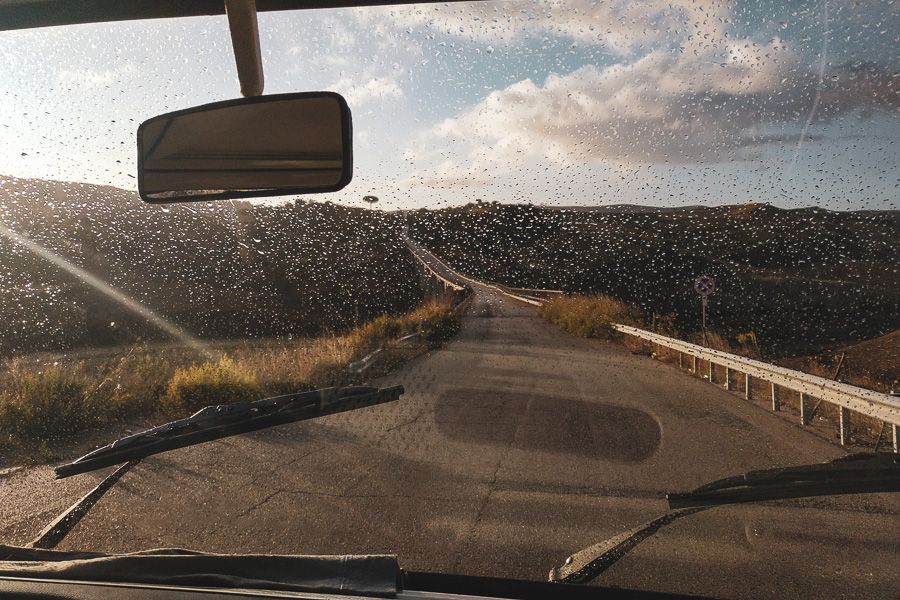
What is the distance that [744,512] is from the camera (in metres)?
3.51

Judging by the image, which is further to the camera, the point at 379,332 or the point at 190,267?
the point at 190,267

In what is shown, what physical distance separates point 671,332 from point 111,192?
16.5ft

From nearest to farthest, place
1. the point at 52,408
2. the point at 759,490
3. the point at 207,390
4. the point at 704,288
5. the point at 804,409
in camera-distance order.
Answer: the point at 759,490
the point at 804,409
the point at 704,288
the point at 207,390
the point at 52,408

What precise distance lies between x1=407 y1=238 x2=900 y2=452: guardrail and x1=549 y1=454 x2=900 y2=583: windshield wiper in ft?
1.05

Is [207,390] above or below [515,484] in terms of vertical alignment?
above

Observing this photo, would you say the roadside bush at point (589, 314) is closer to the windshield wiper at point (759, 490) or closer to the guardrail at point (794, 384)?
the guardrail at point (794, 384)

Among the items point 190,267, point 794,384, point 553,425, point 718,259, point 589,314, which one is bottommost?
point 553,425

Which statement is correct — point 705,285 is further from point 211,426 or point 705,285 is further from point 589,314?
point 211,426

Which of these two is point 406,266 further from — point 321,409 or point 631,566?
point 631,566

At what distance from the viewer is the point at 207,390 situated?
6.50 m

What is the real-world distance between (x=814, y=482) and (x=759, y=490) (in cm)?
21

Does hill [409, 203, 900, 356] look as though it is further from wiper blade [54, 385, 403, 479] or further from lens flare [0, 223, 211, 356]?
lens flare [0, 223, 211, 356]

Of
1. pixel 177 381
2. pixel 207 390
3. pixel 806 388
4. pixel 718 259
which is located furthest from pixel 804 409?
pixel 177 381

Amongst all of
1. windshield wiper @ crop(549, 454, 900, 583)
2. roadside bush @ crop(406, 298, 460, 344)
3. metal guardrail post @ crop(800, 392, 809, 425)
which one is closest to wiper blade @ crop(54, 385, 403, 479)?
windshield wiper @ crop(549, 454, 900, 583)
